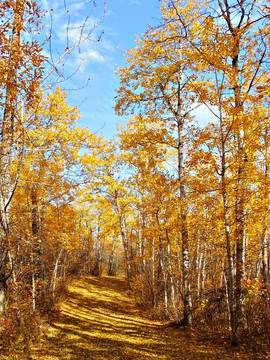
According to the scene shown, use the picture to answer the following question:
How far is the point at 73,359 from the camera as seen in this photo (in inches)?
203

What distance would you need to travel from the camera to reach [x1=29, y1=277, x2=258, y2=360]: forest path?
530 centimetres

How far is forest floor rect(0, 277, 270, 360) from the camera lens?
520 cm

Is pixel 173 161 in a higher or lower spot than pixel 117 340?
higher

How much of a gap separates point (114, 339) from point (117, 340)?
0.12m

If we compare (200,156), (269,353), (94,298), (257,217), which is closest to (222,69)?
(200,156)

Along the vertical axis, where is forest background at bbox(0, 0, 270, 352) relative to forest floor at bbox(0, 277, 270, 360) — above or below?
above

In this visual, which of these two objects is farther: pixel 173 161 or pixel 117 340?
pixel 173 161

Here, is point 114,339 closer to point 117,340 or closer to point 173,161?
point 117,340

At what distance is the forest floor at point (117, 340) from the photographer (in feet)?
17.1

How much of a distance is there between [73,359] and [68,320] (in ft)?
9.89

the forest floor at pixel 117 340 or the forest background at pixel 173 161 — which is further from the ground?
the forest background at pixel 173 161

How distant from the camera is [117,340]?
6.40 meters

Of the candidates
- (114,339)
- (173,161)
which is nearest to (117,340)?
(114,339)

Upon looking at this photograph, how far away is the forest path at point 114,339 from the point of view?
530cm
